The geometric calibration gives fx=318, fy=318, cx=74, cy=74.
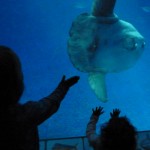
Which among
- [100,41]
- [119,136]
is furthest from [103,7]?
[119,136]

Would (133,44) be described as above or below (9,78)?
above

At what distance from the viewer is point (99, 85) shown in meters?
5.74

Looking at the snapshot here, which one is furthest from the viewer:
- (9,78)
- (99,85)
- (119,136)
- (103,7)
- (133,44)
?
(99,85)

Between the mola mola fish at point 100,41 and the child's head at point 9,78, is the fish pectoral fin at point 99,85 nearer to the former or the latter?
the mola mola fish at point 100,41

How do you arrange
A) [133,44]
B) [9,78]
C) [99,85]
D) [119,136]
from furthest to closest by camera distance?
[99,85] → [133,44] → [119,136] → [9,78]

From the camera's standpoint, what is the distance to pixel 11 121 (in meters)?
1.40

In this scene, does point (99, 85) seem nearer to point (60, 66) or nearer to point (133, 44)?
point (133, 44)

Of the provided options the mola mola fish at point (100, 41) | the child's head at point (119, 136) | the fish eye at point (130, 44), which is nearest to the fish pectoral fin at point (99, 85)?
the mola mola fish at point (100, 41)

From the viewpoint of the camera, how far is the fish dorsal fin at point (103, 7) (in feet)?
17.0

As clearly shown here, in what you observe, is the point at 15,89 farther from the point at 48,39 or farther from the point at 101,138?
the point at 48,39

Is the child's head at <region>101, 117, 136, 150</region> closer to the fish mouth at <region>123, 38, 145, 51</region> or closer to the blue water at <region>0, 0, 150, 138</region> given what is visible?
the fish mouth at <region>123, 38, 145, 51</region>

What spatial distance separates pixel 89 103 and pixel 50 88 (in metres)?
1.27

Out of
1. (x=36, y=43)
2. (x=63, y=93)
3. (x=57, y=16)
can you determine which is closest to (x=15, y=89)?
(x=63, y=93)

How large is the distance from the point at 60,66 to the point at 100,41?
16.7 ft
